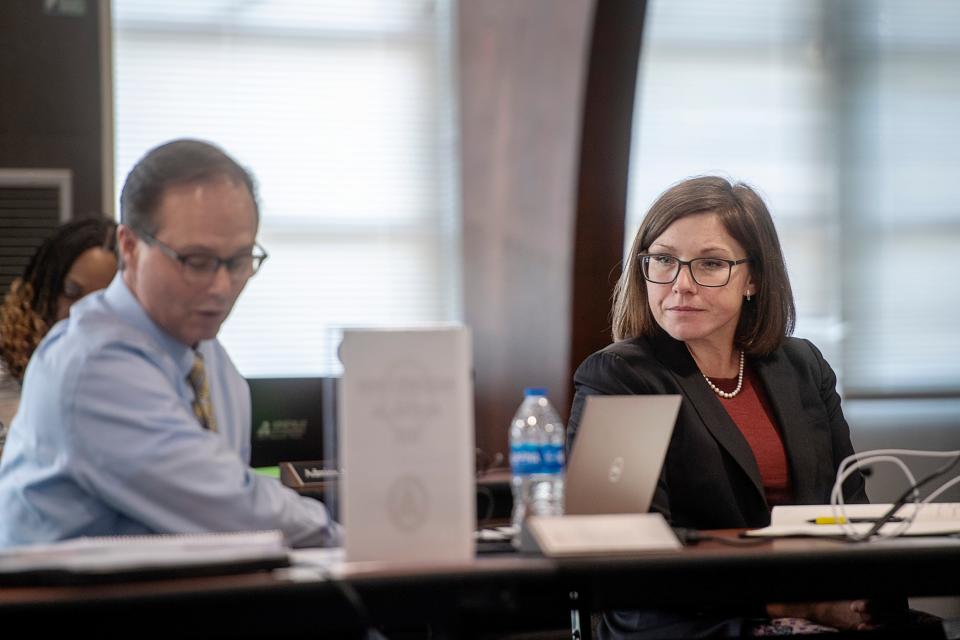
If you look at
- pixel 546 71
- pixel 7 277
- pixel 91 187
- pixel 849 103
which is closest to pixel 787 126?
pixel 849 103

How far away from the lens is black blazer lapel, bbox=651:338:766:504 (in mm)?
2389

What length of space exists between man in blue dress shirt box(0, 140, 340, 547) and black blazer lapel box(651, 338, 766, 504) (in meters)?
0.92

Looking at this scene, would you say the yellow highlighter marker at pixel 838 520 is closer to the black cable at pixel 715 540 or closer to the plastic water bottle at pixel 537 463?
the black cable at pixel 715 540

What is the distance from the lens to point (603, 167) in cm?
458

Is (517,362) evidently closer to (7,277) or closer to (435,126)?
(435,126)

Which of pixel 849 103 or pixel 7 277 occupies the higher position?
pixel 849 103

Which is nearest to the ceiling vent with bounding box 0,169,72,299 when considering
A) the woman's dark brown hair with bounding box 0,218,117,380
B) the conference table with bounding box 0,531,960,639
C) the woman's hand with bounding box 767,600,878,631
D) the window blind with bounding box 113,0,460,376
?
the window blind with bounding box 113,0,460,376

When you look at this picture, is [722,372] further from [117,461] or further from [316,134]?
[316,134]

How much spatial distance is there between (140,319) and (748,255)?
1.41m

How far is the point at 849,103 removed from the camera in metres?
5.91

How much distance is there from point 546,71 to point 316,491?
8.66 ft

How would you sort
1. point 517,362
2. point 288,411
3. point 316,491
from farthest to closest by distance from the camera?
point 517,362, point 288,411, point 316,491

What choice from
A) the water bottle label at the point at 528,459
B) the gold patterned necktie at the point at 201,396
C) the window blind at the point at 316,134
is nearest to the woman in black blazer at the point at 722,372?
the water bottle label at the point at 528,459

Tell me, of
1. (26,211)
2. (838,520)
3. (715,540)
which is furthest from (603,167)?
(715,540)
